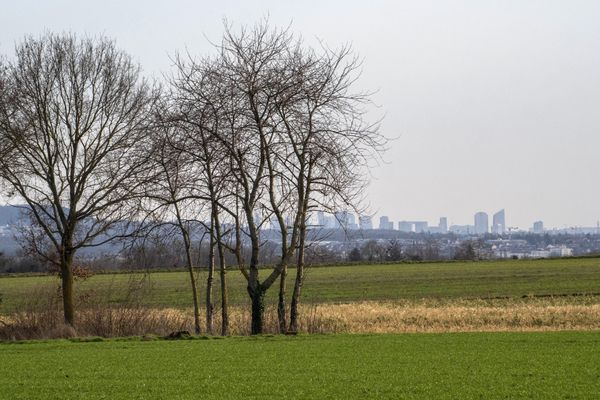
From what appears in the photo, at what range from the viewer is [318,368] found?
19.7m

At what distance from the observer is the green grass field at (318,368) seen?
16234mm

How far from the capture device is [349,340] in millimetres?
27031

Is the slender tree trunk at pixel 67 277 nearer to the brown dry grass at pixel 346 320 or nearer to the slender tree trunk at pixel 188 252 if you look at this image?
the brown dry grass at pixel 346 320

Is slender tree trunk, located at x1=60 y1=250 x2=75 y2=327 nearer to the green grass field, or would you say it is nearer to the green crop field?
the green crop field

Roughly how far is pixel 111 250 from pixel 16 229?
4575mm

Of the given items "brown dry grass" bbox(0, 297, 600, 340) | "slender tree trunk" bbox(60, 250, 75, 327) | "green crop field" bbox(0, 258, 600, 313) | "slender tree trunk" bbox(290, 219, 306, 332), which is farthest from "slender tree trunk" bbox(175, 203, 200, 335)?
"slender tree trunk" bbox(60, 250, 75, 327)

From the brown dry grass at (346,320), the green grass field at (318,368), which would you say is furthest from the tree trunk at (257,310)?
the green grass field at (318,368)

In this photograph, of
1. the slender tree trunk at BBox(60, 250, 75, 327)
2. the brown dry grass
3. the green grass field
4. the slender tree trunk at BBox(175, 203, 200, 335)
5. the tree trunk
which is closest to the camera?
the green grass field

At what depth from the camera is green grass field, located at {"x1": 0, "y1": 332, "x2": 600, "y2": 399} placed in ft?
53.3

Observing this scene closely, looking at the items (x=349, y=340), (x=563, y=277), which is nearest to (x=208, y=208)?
(x=349, y=340)

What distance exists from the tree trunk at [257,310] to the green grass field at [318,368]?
499cm

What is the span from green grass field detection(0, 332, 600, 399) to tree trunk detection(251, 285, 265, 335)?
499 centimetres

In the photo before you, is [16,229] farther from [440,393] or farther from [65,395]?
[440,393]

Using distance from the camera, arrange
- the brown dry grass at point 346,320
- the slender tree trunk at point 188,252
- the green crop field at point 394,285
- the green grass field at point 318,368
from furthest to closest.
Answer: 1. the green crop field at point 394,285
2. the slender tree trunk at point 188,252
3. the brown dry grass at point 346,320
4. the green grass field at point 318,368
